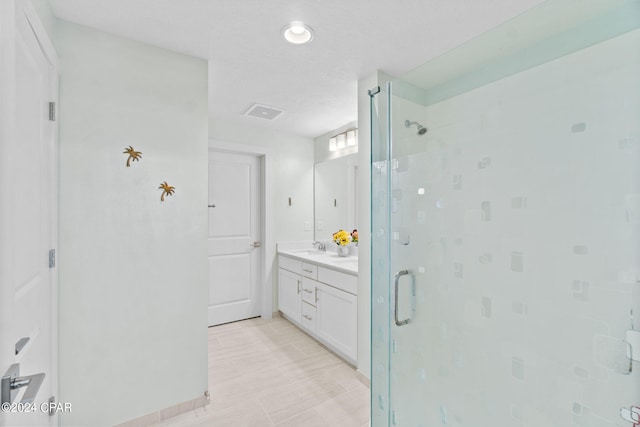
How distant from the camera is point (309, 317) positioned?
9.97 ft

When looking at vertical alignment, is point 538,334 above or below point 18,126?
below

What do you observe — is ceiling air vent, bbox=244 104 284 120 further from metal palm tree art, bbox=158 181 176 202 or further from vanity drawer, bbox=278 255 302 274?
vanity drawer, bbox=278 255 302 274

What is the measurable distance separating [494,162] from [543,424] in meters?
0.90

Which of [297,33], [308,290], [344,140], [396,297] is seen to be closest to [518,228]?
[396,297]

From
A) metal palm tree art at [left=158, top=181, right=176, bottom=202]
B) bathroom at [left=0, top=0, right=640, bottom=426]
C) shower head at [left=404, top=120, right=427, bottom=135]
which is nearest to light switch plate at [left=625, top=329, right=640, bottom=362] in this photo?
bathroom at [left=0, top=0, right=640, bottom=426]

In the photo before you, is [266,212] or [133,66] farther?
[266,212]

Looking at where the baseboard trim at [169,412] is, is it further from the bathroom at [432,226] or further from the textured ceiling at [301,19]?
the textured ceiling at [301,19]

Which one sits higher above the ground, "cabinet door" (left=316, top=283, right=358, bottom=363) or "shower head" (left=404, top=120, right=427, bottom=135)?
"shower head" (left=404, top=120, right=427, bottom=135)

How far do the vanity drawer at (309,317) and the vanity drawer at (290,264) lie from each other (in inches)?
15.0

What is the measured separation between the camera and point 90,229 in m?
1.65

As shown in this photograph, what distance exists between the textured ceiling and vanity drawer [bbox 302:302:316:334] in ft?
6.96

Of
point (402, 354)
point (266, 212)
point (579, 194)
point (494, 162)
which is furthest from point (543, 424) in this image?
point (266, 212)

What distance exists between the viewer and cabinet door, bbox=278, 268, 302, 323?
3244mm

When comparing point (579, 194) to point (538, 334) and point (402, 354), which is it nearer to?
point (538, 334)
